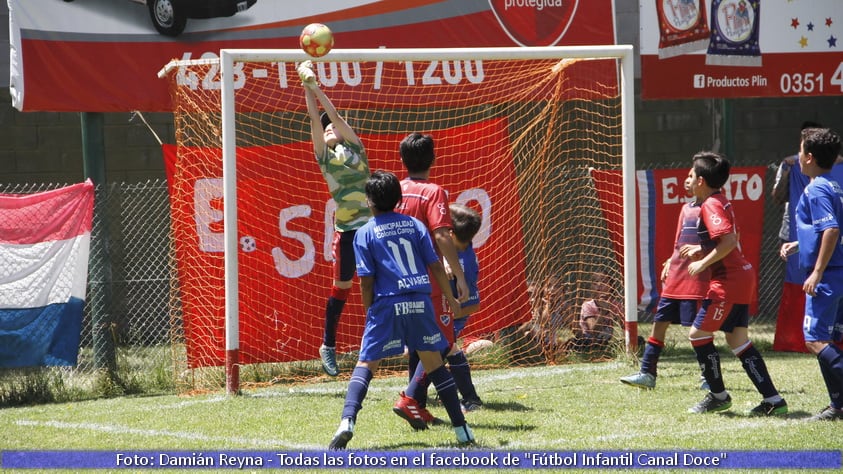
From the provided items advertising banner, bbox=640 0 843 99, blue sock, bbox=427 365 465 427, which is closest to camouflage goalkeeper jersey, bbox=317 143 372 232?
blue sock, bbox=427 365 465 427

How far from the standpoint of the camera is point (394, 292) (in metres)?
5.82

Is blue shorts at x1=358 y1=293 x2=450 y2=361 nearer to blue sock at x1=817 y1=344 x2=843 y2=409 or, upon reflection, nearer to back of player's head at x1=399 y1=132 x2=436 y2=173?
back of player's head at x1=399 y1=132 x2=436 y2=173

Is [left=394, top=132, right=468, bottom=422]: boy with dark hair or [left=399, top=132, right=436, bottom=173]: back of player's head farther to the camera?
[left=399, top=132, right=436, bottom=173]: back of player's head

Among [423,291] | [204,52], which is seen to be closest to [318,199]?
[204,52]

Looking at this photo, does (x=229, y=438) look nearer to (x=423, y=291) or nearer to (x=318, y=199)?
(x=423, y=291)

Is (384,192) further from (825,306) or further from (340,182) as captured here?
(825,306)

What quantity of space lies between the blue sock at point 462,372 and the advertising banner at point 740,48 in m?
5.26

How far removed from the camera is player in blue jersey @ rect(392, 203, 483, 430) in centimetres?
648

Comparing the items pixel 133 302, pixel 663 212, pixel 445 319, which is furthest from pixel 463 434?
pixel 133 302

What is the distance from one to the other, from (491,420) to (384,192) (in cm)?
190

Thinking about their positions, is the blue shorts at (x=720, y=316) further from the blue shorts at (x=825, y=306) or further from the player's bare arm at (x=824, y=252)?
the player's bare arm at (x=824, y=252)

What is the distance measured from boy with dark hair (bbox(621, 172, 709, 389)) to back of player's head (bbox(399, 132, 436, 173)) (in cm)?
180

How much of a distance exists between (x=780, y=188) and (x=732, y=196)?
22.6 inches

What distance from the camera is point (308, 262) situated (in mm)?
9898
